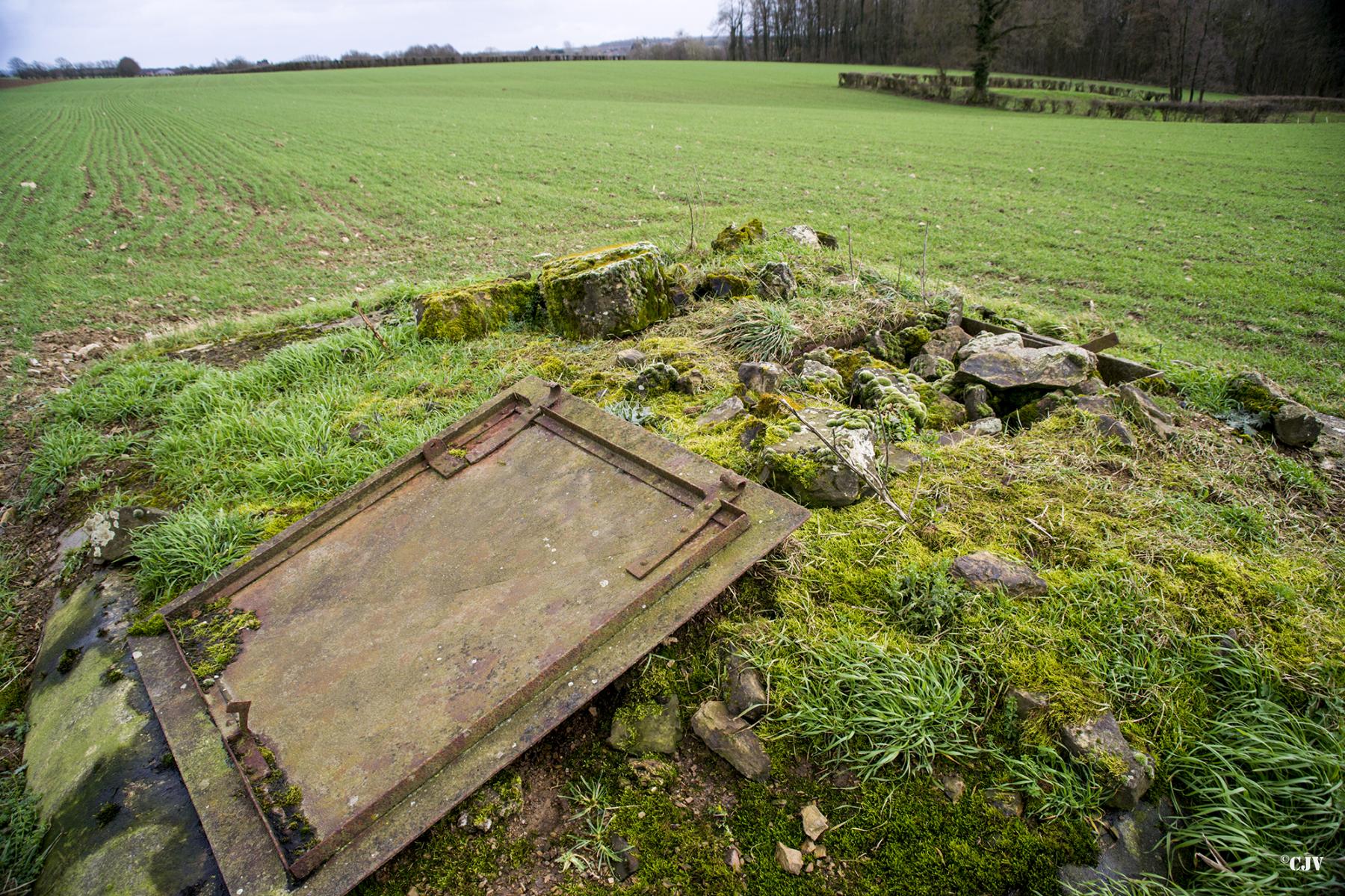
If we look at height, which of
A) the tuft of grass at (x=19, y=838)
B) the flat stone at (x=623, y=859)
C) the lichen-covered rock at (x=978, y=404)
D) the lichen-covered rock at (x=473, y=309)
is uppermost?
the lichen-covered rock at (x=473, y=309)

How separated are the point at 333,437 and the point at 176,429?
3.70ft

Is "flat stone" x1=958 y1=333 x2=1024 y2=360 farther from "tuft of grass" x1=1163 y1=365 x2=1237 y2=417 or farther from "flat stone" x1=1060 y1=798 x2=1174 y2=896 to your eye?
"flat stone" x1=1060 y1=798 x2=1174 y2=896

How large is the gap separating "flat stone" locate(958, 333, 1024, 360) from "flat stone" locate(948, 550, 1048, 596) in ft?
7.10

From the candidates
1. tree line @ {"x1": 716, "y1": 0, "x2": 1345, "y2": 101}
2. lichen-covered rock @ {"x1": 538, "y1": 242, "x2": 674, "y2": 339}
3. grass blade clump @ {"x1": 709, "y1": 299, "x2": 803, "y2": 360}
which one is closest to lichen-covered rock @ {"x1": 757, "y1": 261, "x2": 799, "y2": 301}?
grass blade clump @ {"x1": 709, "y1": 299, "x2": 803, "y2": 360}

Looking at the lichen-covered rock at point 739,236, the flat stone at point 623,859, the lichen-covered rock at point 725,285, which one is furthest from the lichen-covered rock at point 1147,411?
the lichen-covered rock at point 739,236

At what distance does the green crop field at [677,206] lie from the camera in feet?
23.7

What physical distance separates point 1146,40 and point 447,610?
59683 millimetres

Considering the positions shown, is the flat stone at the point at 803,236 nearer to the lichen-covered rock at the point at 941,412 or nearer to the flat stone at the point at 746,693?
the lichen-covered rock at the point at 941,412

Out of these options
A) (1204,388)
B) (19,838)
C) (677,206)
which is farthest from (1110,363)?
(677,206)

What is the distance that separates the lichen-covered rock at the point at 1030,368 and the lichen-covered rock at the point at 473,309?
3.53 metres

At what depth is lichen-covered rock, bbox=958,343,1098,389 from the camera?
398 centimetres

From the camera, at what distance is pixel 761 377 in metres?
4.10

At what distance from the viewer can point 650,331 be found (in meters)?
5.08

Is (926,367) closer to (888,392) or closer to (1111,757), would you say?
(888,392)
